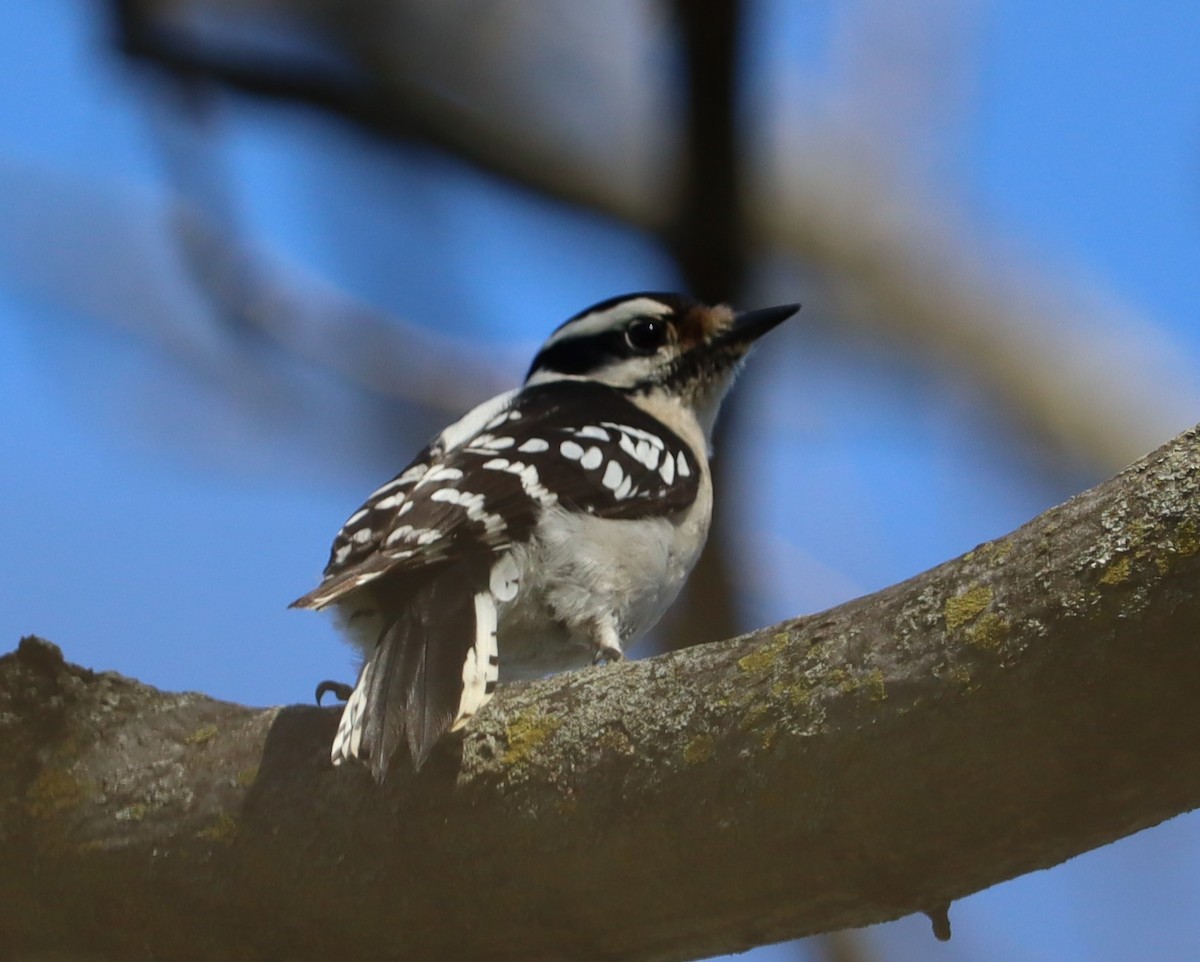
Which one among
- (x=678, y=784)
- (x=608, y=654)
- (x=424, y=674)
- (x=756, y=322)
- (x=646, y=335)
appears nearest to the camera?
(x=678, y=784)

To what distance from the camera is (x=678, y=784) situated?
259 cm

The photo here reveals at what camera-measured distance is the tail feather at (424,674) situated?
284cm

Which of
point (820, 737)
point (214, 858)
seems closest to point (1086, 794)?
point (820, 737)

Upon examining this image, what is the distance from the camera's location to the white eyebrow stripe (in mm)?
5285

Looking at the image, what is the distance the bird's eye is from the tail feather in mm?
1837

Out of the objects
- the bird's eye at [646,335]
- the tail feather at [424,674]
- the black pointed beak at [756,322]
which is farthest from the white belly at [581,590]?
the bird's eye at [646,335]

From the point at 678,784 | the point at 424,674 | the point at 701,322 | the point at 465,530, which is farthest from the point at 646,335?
the point at 678,784

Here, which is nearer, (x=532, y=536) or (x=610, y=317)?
(x=532, y=536)

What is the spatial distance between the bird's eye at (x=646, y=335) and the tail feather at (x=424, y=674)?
1.84 metres

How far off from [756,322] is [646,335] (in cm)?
42

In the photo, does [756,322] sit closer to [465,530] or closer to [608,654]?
[608,654]

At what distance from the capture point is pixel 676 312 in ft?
17.2

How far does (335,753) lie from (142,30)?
2.75 m

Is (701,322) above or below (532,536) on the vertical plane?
above
